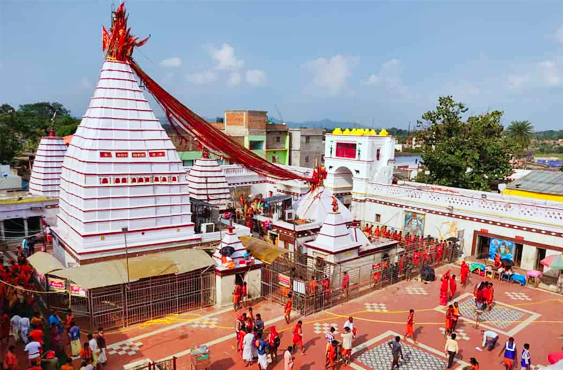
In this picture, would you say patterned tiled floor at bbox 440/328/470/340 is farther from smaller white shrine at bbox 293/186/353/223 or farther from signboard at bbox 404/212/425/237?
signboard at bbox 404/212/425/237

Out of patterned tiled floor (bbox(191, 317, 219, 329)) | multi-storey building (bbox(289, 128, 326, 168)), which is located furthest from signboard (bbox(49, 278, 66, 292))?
multi-storey building (bbox(289, 128, 326, 168))

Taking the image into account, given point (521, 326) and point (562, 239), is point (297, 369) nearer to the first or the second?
point (521, 326)

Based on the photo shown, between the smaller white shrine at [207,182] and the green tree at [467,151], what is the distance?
17.2 m

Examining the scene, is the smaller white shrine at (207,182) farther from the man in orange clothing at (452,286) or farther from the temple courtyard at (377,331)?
the man in orange clothing at (452,286)

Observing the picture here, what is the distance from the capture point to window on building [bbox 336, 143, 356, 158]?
1242 inches

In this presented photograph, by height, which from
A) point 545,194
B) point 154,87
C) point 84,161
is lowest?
point 545,194

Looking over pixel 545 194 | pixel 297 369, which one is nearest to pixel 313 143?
pixel 545 194

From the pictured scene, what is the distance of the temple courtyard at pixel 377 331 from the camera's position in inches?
518

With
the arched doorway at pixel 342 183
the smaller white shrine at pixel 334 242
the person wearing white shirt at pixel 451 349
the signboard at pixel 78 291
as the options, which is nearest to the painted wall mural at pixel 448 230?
the arched doorway at pixel 342 183

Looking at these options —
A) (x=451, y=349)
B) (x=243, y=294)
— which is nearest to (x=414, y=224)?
(x=243, y=294)

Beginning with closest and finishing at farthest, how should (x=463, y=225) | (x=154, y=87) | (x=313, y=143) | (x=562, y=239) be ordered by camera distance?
(x=154, y=87) < (x=562, y=239) < (x=463, y=225) < (x=313, y=143)

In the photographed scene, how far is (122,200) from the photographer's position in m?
17.5

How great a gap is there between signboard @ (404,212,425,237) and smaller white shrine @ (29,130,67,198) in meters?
24.6

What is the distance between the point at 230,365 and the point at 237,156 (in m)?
9.74
